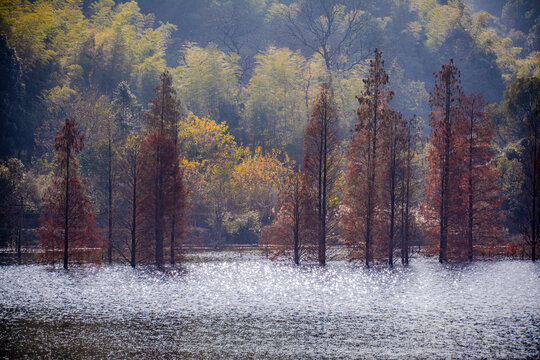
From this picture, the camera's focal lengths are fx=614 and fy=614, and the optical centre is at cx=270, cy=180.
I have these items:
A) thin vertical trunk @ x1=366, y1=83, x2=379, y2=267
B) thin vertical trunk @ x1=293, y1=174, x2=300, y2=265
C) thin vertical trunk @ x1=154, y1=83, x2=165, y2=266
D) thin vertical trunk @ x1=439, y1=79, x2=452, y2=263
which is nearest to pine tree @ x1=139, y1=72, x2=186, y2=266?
thin vertical trunk @ x1=154, y1=83, x2=165, y2=266

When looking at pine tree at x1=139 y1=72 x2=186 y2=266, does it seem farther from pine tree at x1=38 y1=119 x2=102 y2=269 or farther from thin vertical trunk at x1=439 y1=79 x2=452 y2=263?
thin vertical trunk at x1=439 y1=79 x2=452 y2=263

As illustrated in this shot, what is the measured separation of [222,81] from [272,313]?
92.1 meters

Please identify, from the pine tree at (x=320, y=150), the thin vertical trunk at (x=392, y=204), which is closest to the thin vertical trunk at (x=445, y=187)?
the thin vertical trunk at (x=392, y=204)

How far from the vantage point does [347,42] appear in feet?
527

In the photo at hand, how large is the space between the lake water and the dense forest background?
18505mm

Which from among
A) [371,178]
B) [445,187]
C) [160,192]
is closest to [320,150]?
[371,178]

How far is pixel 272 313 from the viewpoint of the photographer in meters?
34.0

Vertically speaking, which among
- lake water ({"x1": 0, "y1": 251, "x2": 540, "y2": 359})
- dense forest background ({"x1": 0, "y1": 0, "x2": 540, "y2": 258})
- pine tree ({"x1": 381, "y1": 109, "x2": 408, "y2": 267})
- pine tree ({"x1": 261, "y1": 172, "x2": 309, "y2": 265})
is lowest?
lake water ({"x1": 0, "y1": 251, "x2": 540, "y2": 359})

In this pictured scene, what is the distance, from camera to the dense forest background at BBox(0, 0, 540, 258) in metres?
90.9

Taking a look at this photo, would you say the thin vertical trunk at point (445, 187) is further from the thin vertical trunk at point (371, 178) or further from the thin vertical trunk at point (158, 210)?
the thin vertical trunk at point (158, 210)

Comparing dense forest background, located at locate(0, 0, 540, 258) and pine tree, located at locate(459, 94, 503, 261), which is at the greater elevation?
dense forest background, located at locate(0, 0, 540, 258)

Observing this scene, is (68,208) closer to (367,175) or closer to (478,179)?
(367,175)

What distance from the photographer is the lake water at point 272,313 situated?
2572 centimetres

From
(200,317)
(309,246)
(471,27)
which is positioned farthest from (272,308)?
(471,27)
